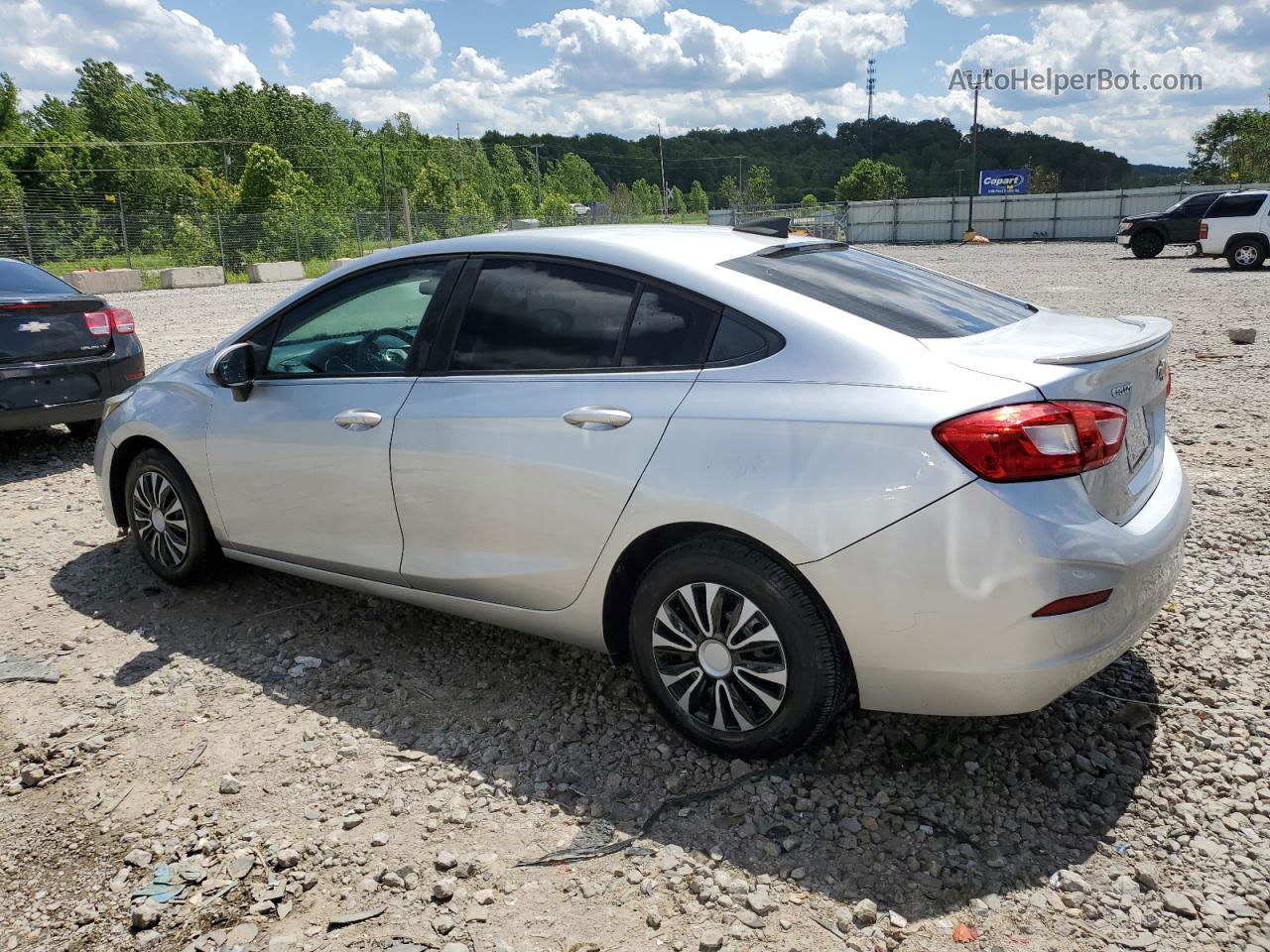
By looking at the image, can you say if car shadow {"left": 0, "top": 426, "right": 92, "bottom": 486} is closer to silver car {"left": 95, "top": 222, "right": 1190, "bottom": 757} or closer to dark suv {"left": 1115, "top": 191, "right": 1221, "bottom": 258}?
silver car {"left": 95, "top": 222, "right": 1190, "bottom": 757}

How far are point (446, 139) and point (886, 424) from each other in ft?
366

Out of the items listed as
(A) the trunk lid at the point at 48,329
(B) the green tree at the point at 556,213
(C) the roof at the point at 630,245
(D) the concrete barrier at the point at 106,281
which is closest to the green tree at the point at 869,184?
(B) the green tree at the point at 556,213

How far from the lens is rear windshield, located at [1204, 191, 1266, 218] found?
74.3 ft

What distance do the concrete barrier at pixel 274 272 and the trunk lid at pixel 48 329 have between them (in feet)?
96.2

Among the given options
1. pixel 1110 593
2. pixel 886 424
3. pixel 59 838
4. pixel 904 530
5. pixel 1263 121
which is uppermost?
pixel 1263 121

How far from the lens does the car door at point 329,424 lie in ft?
12.5

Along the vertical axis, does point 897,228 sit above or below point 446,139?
below

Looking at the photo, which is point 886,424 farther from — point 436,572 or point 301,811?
point 301,811

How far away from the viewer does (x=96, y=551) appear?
558 centimetres

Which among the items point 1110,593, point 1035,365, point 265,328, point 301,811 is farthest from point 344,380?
point 1110,593

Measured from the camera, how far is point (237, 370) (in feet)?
13.9

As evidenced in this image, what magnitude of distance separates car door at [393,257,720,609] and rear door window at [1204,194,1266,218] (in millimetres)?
24480

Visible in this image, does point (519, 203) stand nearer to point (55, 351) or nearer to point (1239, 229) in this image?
point (1239, 229)

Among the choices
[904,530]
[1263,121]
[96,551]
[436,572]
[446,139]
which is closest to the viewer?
[904,530]
